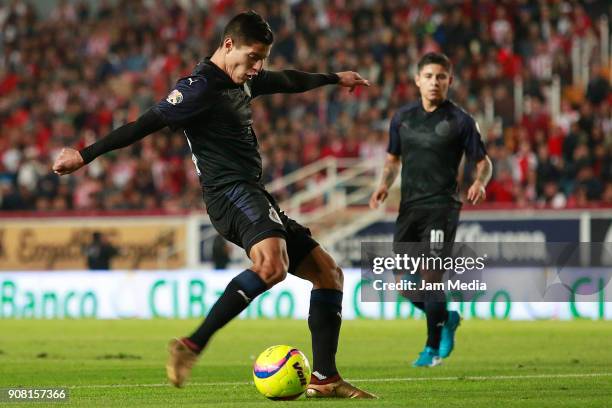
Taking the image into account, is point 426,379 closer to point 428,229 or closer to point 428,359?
point 428,359

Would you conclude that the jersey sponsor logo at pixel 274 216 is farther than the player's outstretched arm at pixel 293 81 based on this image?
No

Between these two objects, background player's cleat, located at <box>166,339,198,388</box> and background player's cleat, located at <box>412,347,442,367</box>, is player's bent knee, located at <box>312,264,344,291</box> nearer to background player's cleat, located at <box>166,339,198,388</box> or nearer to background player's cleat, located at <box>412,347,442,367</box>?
background player's cleat, located at <box>166,339,198,388</box>

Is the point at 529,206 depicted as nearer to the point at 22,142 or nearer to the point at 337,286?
the point at 22,142

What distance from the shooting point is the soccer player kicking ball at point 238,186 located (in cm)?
721

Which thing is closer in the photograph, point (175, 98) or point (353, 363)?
point (175, 98)

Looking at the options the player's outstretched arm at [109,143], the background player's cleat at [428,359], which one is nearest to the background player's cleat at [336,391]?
the player's outstretched arm at [109,143]

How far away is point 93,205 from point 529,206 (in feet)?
29.2

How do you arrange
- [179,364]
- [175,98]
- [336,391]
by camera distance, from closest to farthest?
[179,364]
[175,98]
[336,391]

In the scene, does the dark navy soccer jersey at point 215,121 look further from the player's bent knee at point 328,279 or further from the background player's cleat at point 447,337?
the background player's cleat at point 447,337

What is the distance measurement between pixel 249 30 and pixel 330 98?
18.2m

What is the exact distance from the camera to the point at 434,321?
34.0ft

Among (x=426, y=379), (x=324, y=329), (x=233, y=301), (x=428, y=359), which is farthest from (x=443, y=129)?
(x=233, y=301)

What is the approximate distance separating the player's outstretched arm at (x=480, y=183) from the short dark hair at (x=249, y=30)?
10.0 feet

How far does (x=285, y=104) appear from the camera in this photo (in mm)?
26266
